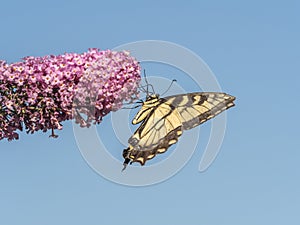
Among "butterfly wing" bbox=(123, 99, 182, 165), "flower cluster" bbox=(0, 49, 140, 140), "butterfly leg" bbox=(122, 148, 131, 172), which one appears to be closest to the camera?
"flower cluster" bbox=(0, 49, 140, 140)

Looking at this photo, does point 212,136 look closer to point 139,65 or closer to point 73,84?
point 139,65

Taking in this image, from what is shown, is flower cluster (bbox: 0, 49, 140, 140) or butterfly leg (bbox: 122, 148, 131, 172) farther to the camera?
butterfly leg (bbox: 122, 148, 131, 172)

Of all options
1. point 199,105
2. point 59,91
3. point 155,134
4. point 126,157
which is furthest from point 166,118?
point 59,91

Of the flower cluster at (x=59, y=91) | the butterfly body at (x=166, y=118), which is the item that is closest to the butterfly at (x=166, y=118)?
the butterfly body at (x=166, y=118)

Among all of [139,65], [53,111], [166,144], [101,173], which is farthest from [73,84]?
[166,144]

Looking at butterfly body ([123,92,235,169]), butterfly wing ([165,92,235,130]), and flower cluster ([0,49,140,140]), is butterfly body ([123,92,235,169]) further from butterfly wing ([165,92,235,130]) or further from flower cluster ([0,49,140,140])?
flower cluster ([0,49,140,140])

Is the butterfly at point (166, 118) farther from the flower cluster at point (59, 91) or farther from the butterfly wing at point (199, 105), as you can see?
the flower cluster at point (59, 91)

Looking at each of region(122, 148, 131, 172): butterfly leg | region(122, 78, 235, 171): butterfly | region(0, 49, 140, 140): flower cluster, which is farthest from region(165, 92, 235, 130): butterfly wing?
region(0, 49, 140, 140): flower cluster
